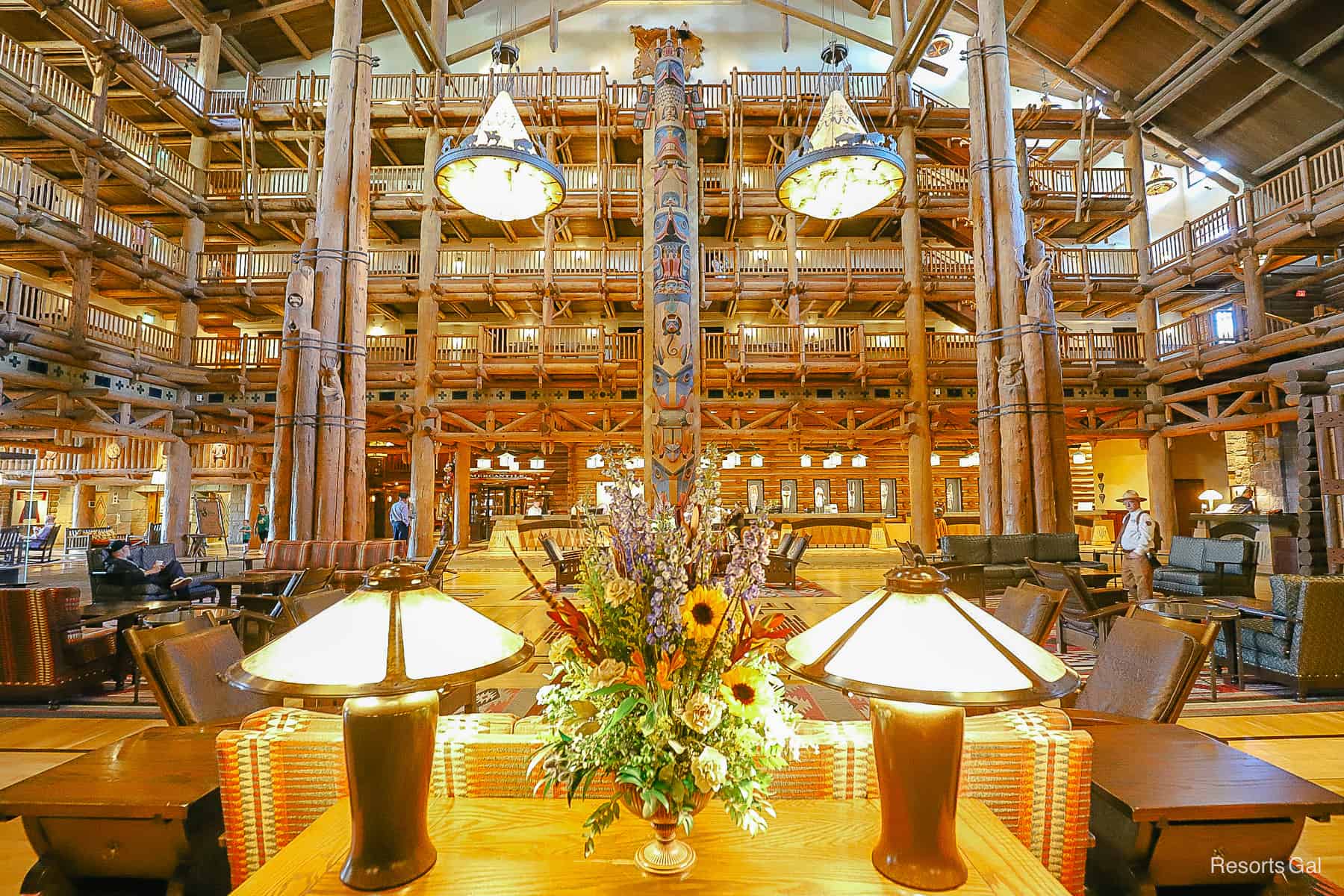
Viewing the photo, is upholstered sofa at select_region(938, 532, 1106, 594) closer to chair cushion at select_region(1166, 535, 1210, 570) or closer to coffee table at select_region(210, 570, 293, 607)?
chair cushion at select_region(1166, 535, 1210, 570)

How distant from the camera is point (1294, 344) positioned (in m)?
10.9

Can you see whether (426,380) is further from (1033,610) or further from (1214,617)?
(1214,617)

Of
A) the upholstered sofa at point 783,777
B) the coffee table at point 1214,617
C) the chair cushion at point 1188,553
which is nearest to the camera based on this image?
the upholstered sofa at point 783,777

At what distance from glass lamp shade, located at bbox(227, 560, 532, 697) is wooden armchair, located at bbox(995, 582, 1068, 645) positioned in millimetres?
2599

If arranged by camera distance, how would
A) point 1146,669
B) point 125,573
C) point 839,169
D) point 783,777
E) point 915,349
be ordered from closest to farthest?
point 783,777 → point 1146,669 → point 125,573 → point 839,169 → point 915,349

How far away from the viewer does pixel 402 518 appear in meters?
12.8

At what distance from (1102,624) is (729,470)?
1424 cm

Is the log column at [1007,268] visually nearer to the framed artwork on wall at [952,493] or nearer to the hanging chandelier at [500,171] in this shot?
the hanging chandelier at [500,171]

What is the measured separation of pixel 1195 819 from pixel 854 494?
18.5m

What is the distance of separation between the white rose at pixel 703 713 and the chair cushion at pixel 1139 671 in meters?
2.20

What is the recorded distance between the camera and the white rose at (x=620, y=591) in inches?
38.7

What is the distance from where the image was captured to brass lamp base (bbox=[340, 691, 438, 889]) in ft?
3.34

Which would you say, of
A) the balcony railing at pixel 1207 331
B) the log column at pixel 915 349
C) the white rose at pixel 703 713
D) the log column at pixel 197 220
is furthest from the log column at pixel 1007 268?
the log column at pixel 197 220

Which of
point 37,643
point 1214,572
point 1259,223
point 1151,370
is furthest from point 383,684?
point 1151,370
